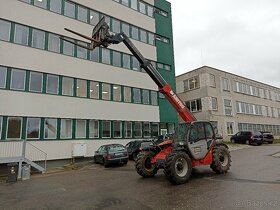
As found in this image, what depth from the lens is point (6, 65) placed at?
17031 millimetres

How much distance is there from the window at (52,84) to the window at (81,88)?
1894 millimetres

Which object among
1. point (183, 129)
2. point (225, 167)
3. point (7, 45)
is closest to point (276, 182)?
point (225, 167)

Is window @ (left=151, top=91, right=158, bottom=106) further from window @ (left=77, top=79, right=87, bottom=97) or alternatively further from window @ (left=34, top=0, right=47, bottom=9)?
window @ (left=34, top=0, right=47, bottom=9)

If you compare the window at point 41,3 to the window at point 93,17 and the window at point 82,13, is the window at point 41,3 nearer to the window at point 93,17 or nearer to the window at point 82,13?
the window at point 82,13

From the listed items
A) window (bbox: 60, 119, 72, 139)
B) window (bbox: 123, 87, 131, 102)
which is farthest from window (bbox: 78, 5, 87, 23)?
window (bbox: 60, 119, 72, 139)

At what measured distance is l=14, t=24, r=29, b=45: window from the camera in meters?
17.9

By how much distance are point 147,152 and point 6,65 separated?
1245 cm

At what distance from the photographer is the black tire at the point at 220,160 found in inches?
420

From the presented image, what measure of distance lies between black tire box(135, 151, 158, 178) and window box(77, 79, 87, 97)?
36.7ft

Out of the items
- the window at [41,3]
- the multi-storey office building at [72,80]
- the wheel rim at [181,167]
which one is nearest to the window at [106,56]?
the multi-storey office building at [72,80]

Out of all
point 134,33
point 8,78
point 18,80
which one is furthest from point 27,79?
point 134,33

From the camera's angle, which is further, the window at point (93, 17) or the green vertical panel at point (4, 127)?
the window at point (93, 17)

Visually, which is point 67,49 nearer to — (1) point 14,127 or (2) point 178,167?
(1) point 14,127

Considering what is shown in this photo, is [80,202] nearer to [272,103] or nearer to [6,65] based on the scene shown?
[6,65]
